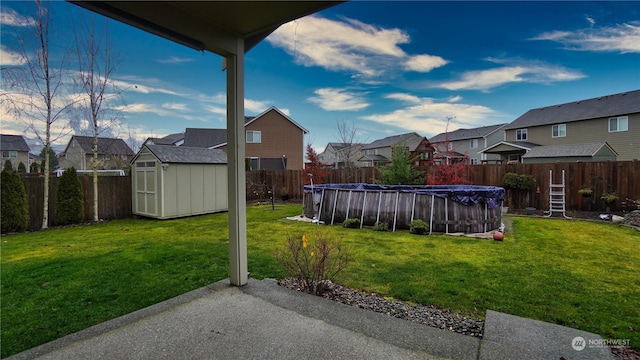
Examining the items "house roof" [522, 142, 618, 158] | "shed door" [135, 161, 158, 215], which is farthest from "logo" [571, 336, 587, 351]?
"house roof" [522, 142, 618, 158]

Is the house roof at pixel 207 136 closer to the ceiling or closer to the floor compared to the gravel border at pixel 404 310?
closer to the ceiling

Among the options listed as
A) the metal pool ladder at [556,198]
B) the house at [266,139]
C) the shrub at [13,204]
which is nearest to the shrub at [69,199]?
the shrub at [13,204]

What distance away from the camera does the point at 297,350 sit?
1933 mm

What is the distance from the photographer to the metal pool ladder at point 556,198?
360 inches

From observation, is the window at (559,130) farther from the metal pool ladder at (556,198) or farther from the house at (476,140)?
the metal pool ladder at (556,198)

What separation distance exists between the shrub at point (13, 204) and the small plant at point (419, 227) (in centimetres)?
979

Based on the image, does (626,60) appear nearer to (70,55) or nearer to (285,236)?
(285,236)

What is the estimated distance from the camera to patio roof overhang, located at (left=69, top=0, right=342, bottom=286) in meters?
2.22

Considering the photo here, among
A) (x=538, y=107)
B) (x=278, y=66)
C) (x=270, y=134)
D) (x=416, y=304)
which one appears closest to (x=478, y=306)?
(x=416, y=304)

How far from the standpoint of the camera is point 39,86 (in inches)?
293

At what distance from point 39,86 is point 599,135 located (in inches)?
1024

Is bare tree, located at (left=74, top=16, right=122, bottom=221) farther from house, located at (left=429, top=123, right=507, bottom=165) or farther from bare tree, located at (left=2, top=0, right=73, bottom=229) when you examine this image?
house, located at (left=429, top=123, right=507, bottom=165)

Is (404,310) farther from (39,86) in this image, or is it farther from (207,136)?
(207,136)

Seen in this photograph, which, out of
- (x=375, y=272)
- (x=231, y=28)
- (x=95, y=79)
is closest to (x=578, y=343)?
(x=375, y=272)
